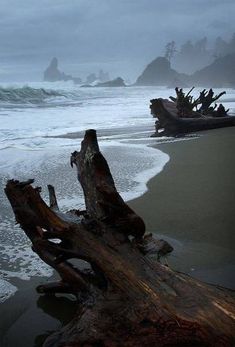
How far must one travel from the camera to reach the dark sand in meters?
2.93

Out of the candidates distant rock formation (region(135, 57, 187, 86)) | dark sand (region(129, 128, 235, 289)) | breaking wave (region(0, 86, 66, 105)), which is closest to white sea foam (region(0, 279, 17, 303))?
dark sand (region(129, 128, 235, 289))

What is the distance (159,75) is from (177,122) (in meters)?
94.0

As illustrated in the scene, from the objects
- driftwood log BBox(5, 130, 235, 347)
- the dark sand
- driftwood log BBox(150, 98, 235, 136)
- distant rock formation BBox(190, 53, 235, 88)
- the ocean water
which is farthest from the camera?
distant rock formation BBox(190, 53, 235, 88)

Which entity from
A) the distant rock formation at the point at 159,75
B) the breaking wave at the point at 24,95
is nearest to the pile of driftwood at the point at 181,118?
the breaking wave at the point at 24,95

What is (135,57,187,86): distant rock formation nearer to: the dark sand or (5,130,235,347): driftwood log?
the dark sand

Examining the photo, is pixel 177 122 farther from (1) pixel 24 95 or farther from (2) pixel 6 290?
(1) pixel 24 95

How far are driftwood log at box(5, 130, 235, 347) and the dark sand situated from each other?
2.33ft

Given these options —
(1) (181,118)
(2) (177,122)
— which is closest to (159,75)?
(1) (181,118)

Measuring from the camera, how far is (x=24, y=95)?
26.5 m

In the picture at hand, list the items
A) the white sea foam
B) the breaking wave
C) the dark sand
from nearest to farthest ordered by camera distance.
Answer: the white sea foam → the dark sand → the breaking wave

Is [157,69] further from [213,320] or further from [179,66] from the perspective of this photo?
[213,320]

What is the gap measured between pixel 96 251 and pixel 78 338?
1.30 feet

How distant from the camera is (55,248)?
2.13 m

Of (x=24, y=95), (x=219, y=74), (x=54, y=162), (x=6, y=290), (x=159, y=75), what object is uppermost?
(x=159, y=75)
